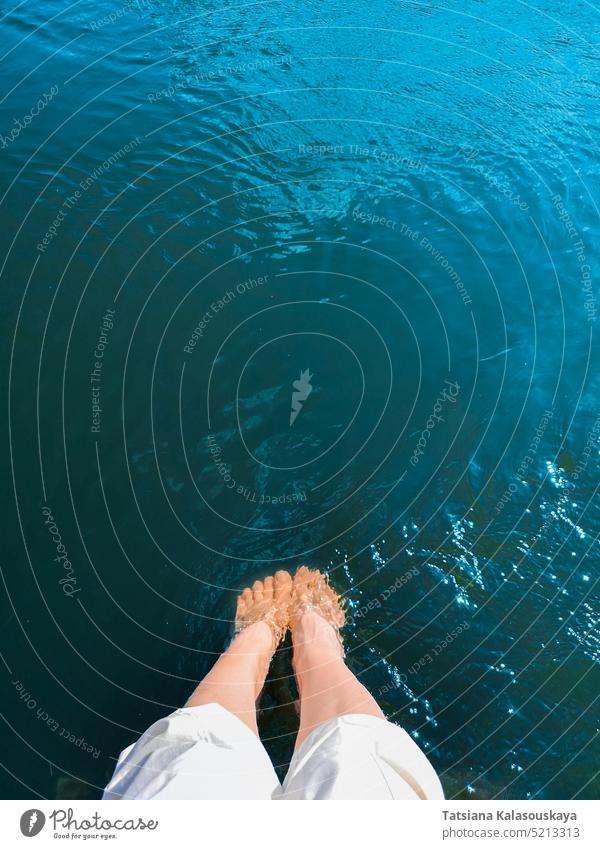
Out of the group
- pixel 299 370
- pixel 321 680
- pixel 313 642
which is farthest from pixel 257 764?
pixel 299 370

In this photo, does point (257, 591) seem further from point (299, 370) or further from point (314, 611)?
point (299, 370)

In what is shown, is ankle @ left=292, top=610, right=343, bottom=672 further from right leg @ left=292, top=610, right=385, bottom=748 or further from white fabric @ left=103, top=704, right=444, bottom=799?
white fabric @ left=103, top=704, right=444, bottom=799

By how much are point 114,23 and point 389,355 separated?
5187 mm

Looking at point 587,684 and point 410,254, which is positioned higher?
point 410,254

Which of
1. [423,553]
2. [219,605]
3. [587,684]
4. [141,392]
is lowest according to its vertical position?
[587,684]

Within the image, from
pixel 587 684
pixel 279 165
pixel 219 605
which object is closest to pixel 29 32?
pixel 279 165

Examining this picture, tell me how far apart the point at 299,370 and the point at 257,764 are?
2.77m

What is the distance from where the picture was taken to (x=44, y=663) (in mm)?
3865

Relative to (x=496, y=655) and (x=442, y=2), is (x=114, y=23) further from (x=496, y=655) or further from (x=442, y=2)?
(x=496, y=655)

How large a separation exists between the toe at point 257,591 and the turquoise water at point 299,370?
0.07 meters

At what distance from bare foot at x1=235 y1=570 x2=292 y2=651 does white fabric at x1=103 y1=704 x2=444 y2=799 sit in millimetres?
794

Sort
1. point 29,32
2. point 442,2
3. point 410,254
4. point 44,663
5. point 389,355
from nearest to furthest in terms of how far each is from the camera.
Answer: point 44,663, point 389,355, point 410,254, point 29,32, point 442,2

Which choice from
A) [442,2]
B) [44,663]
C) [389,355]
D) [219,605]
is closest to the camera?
[44,663]

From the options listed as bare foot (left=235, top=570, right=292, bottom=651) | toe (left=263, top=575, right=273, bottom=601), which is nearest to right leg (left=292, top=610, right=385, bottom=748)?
bare foot (left=235, top=570, right=292, bottom=651)
